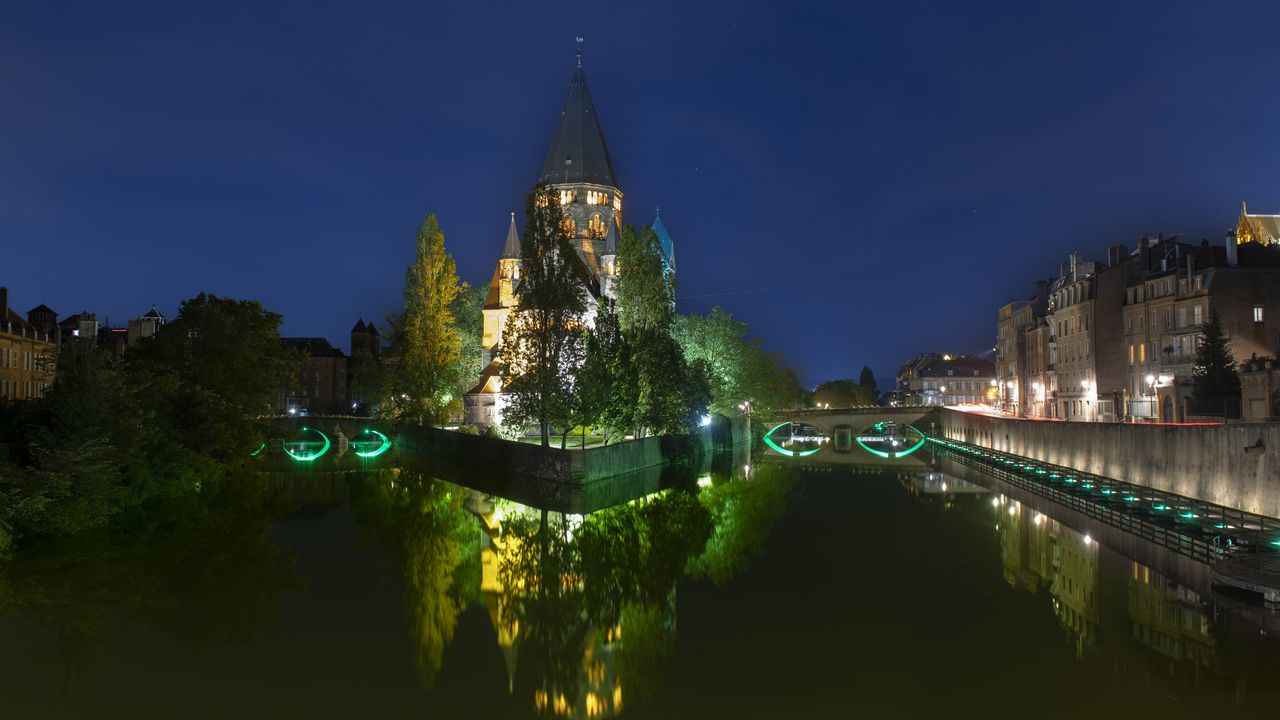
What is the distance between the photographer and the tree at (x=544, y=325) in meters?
48.5

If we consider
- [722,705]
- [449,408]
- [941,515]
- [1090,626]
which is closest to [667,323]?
[449,408]

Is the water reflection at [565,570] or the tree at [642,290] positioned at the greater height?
the tree at [642,290]

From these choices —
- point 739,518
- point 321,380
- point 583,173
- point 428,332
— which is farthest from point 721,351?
point 321,380

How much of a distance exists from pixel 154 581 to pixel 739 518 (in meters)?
20.3

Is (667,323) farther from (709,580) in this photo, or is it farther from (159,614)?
(159,614)

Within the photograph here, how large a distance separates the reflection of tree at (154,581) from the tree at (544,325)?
1814 centimetres

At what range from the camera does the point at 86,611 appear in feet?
64.2

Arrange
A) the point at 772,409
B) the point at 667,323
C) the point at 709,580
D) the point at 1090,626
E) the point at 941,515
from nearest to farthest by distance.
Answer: the point at 1090,626 < the point at 709,580 < the point at 941,515 < the point at 667,323 < the point at 772,409

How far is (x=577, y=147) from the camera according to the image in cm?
9306

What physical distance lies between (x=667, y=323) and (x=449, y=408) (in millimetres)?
17751

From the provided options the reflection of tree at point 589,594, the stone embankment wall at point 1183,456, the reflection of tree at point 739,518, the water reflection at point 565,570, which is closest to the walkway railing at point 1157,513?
the stone embankment wall at point 1183,456

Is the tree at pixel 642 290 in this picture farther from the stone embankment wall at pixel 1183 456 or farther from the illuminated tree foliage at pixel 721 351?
the stone embankment wall at pixel 1183 456

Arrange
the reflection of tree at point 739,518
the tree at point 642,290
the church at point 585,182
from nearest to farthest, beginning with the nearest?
the reflection of tree at point 739,518
the tree at point 642,290
the church at point 585,182

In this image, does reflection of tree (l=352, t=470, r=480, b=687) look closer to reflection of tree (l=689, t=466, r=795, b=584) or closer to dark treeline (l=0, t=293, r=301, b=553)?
reflection of tree (l=689, t=466, r=795, b=584)
